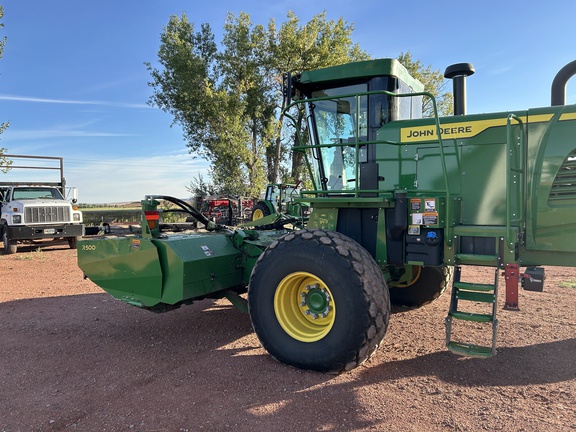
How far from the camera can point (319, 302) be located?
389 cm

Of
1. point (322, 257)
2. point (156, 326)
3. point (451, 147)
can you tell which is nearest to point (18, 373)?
point (156, 326)

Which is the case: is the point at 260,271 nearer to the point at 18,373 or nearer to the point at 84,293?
the point at 18,373

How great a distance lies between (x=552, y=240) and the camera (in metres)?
3.83

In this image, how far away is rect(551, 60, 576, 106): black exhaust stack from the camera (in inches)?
168

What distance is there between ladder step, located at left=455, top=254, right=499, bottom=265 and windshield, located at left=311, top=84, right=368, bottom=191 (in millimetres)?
1345

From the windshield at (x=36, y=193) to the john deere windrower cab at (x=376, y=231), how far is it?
9.97m

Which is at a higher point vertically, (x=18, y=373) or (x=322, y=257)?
(x=322, y=257)

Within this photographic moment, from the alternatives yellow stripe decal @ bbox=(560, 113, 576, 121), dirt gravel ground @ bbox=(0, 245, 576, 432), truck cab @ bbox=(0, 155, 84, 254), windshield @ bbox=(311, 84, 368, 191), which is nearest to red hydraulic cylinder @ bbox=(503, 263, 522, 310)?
dirt gravel ground @ bbox=(0, 245, 576, 432)

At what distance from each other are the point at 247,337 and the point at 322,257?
161 centimetres

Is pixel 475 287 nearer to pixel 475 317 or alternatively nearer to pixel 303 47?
pixel 475 317

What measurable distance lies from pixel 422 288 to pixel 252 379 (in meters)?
2.88

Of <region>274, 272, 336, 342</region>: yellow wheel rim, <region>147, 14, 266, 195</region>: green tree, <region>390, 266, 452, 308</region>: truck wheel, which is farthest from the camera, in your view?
<region>147, 14, 266, 195</region>: green tree

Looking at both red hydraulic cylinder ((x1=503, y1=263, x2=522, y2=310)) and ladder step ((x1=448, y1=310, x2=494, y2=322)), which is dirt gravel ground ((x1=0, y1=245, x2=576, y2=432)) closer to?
ladder step ((x1=448, y1=310, x2=494, y2=322))

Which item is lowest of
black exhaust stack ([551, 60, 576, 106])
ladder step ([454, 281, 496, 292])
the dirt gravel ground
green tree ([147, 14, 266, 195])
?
the dirt gravel ground
